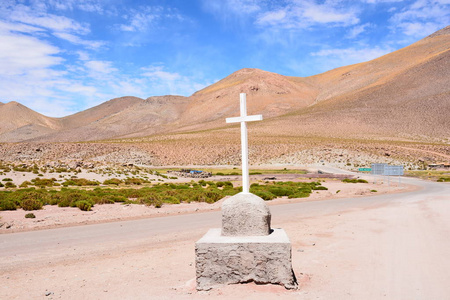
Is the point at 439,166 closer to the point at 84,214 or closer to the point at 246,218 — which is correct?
the point at 84,214

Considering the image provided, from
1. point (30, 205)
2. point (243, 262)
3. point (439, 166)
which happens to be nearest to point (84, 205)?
point (30, 205)

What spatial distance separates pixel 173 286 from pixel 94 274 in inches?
92.8

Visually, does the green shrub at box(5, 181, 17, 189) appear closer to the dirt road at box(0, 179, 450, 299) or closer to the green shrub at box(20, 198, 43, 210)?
the green shrub at box(20, 198, 43, 210)

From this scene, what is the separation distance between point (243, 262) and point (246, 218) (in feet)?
2.83

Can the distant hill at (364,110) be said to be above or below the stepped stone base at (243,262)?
above

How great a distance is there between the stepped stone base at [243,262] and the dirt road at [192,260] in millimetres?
156

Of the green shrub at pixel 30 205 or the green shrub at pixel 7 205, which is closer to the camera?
the green shrub at pixel 7 205

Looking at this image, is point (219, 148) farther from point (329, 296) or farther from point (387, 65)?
point (387, 65)

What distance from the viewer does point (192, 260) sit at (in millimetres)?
9883

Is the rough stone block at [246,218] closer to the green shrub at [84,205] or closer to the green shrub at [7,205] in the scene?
the green shrub at [84,205]

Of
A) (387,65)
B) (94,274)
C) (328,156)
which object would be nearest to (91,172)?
(94,274)

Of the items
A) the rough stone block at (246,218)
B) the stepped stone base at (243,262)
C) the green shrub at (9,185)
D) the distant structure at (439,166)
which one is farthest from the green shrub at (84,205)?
the distant structure at (439,166)

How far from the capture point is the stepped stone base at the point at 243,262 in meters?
6.74

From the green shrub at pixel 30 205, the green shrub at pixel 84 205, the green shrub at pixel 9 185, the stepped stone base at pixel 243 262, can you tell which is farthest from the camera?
the green shrub at pixel 9 185
